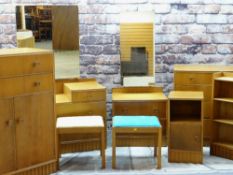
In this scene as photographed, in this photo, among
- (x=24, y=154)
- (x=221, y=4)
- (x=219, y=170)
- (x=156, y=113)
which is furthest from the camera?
(x=221, y=4)

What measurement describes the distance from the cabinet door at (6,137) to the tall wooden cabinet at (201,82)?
6.55 feet

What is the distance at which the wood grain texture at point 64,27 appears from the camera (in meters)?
4.80

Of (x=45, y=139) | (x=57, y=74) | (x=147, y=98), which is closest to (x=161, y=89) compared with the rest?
(x=147, y=98)

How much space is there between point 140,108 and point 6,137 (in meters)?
1.62

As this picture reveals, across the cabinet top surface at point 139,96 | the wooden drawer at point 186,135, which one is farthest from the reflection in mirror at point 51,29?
the wooden drawer at point 186,135

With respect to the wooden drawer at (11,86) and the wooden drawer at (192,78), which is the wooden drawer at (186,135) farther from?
the wooden drawer at (11,86)

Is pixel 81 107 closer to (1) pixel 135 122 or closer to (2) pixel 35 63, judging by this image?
(1) pixel 135 122

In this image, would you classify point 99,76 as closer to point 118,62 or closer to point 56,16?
point 118,62

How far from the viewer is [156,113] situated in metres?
4.59

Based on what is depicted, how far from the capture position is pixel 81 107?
175 inches

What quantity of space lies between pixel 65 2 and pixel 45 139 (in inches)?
71.2

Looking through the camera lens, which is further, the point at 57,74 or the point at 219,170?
the point at 57,74

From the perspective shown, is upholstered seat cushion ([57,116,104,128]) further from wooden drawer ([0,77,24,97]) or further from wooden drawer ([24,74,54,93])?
wooden drawer ([0,77,24,97])

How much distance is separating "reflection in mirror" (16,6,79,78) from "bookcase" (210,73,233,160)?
1.79m
